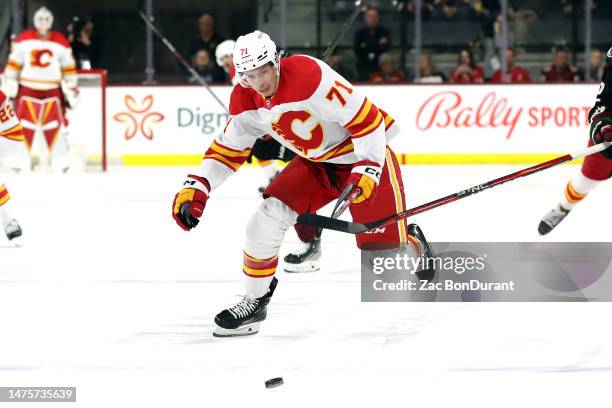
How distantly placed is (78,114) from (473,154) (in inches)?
121

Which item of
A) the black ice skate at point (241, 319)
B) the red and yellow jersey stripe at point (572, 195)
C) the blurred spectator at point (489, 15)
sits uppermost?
the blurred spectator at point (489, 15)

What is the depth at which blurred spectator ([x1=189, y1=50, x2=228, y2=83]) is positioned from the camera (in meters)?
9.61

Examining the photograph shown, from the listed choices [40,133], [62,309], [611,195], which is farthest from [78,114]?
[62,309]

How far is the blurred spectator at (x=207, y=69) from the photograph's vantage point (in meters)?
9.61

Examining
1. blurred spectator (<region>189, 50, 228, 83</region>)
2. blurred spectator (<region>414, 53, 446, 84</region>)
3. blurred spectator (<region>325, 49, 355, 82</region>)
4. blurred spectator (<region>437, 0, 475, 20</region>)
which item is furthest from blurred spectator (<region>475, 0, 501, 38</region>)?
blurred spectator (<region>189, 50, 228, 83</region>)

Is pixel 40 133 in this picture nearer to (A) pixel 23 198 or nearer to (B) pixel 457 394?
(A) pixel 23 198

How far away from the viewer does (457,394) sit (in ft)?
8.82

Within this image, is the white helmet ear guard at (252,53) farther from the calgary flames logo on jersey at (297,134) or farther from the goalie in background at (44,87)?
the goalie in background at (44,87)

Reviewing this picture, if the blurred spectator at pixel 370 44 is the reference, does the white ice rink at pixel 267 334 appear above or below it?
below

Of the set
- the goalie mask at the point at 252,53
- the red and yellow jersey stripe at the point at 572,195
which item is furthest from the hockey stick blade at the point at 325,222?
A: the red and yellow jersey stripe at the point at 572,195

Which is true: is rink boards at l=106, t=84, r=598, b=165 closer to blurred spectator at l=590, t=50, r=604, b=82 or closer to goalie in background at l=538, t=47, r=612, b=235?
blurred spectator at l=590, t=50, r=604, b=82

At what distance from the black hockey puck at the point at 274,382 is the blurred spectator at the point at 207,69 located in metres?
6.96

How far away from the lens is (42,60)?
9.04 metres

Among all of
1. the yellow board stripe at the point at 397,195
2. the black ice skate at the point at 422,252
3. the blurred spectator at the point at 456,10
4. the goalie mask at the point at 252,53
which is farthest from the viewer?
the blurred spectator at the point at 456,10
